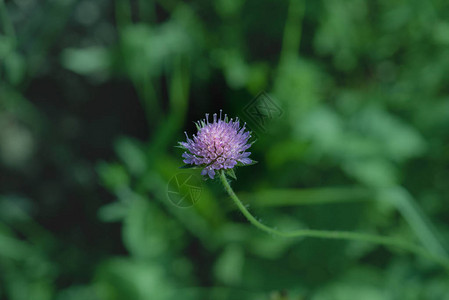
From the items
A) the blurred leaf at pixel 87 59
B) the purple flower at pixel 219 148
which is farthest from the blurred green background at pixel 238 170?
the purple flower at pixel 219 148

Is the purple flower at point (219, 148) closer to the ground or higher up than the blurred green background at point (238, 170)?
closer to the ground

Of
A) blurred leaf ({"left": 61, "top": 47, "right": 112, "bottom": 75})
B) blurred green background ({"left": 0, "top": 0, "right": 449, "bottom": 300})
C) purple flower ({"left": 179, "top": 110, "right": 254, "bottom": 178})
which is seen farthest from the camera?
blurred leaf ({"left": 61, "top": 47, "right": 112, "bottom": 75})

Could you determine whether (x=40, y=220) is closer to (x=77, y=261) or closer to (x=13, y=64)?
(x=77, y=261)

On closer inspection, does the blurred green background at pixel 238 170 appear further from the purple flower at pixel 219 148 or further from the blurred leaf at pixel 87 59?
the purple flower at pixel 219 148

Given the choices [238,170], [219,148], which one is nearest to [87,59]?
[238,170]

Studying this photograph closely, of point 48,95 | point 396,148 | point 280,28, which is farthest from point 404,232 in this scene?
point 48,95

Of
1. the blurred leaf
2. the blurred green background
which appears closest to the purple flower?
the blurred green background

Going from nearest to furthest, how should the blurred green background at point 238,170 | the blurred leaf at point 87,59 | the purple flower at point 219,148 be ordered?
the purple flower at point 219,148 → the blurred green background at point 238,170 → the blurred leaf at point 87,59

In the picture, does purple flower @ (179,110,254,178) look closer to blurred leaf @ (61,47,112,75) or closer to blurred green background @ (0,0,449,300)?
blurred green background @ (0,0,449,300)
